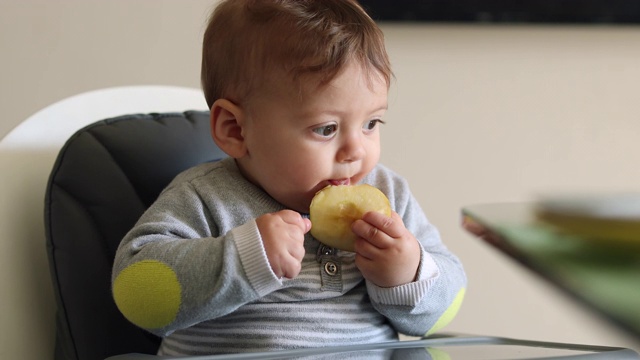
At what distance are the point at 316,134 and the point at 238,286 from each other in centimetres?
19

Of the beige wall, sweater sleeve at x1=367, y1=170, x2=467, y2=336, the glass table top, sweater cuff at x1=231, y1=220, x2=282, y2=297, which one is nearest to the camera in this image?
the glass table top

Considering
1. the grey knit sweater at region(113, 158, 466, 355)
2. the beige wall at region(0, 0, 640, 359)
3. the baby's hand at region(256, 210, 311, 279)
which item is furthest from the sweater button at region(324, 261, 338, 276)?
the beige wall at region(0, 0, 640, 359)

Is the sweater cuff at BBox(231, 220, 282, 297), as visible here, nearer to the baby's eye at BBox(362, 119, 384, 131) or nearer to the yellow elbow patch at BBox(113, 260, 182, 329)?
the yellow elbow patch at BBox(113, 260, 182, 329)

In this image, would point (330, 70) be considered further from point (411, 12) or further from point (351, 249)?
point (411, 12)

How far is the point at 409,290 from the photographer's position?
2.76 feet

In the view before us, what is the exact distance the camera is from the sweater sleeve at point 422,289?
2.78 feet

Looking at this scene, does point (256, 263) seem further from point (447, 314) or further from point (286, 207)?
point (447, 314)

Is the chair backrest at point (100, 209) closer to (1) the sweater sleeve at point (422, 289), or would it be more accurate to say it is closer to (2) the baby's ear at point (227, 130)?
(2) the baby's ear at point (227, 130)

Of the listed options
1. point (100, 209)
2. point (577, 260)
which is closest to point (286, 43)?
point (100, 209)

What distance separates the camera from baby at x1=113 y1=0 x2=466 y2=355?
2.59 ft

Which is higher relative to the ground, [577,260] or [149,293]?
[577,260]

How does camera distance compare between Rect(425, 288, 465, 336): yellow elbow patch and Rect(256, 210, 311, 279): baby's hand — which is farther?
Rect(425, 288, 465, 336): yellow elbow patch

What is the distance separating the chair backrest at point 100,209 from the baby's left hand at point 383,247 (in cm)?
30

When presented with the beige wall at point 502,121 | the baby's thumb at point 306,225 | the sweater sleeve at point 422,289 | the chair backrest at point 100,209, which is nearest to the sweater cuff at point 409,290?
the sweater sleeve at point 422,289
